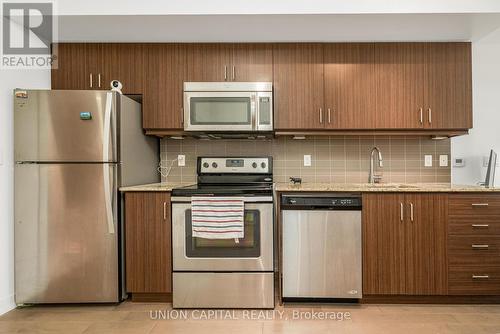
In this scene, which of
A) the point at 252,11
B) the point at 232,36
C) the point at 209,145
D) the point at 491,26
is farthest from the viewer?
the point at 209,145

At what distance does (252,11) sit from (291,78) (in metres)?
0.68

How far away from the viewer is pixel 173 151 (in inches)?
124

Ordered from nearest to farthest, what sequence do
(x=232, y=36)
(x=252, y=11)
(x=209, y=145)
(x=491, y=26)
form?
(x=252, y=11)
(x=491, y=26)
(x=232, y=36)
(x=209, y=145)

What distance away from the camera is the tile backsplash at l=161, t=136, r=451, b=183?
3.06 m

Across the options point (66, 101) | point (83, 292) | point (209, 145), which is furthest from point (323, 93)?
point (83, 292)

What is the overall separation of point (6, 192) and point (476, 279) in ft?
11.6

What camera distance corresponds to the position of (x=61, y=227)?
234 cm

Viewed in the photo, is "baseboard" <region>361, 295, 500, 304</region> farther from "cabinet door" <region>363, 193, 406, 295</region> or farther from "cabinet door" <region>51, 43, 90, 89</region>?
"cabinet door" <region>51, 43, 90, 89</region>

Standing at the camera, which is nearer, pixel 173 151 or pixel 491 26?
pixel 491 26

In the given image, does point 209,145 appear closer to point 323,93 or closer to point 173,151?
point 173,151

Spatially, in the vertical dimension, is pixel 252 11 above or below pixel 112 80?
above

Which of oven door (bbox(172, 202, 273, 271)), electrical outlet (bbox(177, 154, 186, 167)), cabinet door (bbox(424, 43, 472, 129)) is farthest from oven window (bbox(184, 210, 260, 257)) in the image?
cabinet door (bbox(424, 43, 472, 129))

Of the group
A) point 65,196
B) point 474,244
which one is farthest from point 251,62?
point 474,244

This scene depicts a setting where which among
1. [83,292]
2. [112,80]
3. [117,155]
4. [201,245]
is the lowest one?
[83,292]
